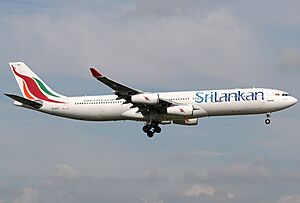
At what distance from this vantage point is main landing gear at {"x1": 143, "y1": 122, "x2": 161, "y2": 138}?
101 m

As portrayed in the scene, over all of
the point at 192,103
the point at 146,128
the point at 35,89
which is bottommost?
the point at 146,128

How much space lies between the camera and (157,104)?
96562mm

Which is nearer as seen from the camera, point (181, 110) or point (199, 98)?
point (181, 110)

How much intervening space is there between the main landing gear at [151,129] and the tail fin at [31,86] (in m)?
10.0

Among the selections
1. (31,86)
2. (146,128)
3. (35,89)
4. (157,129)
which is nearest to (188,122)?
(157,129)

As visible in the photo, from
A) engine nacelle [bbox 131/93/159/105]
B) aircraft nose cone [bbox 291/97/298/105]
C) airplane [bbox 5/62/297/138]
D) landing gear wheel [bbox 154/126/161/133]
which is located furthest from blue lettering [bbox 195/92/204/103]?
aircraft nose cone [bbox 291/97/298/105]

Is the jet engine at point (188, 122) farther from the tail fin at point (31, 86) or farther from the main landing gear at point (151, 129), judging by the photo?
the tail fin at point (31, 86)

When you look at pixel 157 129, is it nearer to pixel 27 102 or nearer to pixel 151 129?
pixel 151 129

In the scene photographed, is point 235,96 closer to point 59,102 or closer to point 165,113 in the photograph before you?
point 165,113

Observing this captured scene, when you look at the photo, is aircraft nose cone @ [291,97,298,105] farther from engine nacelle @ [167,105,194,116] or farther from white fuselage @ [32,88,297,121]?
engine nacelle @ [167,105,194,116]

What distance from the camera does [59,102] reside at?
337 feet

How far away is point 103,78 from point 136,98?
4983mm

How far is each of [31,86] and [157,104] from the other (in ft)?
60.1

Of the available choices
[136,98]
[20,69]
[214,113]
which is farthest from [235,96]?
[20,69]
